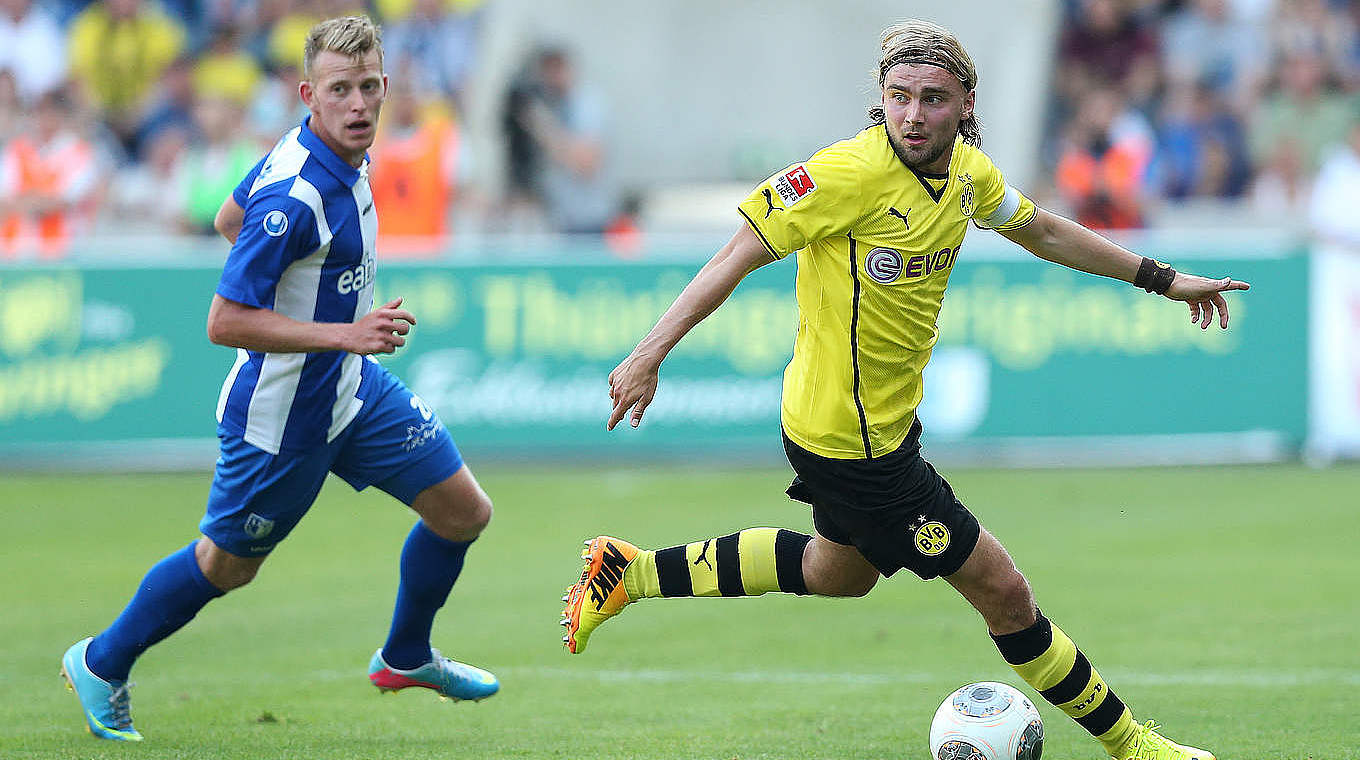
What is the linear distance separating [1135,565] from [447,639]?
→ 153 inches

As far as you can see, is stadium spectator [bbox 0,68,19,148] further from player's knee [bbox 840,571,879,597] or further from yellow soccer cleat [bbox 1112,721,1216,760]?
yellow soccer cleat [bbox 1112,721,1216,760]

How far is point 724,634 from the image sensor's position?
8.13 metres

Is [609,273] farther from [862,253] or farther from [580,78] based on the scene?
[862,253]

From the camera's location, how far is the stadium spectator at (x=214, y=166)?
1616cm

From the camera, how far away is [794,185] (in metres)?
5.08

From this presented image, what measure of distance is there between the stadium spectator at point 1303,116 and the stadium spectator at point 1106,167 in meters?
1.29

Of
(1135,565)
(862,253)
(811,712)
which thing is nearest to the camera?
(862,253)

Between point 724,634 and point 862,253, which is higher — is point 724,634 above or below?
below

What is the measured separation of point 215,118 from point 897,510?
12.5 m

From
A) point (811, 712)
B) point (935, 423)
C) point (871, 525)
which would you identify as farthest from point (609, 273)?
point (871, 525)

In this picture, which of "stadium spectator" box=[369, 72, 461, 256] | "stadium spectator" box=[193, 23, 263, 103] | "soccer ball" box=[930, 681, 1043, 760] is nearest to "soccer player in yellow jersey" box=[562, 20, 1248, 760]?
"soccer ball" box=[930, 681, 1043, 760]

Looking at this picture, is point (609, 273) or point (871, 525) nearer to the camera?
point (871, 525)

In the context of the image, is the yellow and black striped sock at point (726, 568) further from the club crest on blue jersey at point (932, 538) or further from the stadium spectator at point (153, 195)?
the stadium spectator at point (153, 195)

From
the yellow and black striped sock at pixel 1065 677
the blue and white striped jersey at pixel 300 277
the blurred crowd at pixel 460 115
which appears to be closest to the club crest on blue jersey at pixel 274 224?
the blue and white striped jersey at pixel 300 277
